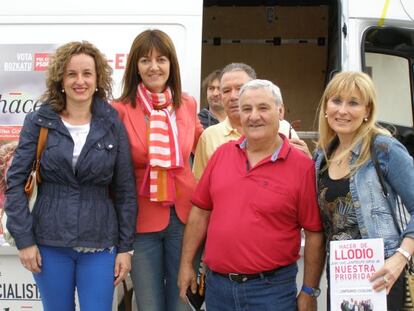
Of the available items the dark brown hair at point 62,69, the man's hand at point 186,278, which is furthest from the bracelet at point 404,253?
the dark brown hair at point 62,69

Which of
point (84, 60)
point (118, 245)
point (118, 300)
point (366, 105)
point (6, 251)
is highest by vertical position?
point (84, 60)

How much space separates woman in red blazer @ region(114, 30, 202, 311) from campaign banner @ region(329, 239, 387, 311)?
0.83m

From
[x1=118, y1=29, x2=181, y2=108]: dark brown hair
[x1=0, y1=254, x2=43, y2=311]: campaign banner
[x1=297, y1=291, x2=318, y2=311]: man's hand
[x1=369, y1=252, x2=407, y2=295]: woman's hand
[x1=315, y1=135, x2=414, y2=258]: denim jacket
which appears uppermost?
[x1=118, y1=29, x2=181, y2=108]: dark brown hair

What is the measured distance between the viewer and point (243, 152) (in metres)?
2.29

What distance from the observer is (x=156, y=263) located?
8.38 ft

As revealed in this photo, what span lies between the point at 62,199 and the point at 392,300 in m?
1.35

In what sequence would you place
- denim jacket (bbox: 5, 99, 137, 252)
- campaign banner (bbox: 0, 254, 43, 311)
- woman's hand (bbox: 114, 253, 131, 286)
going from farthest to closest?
1. campaign banner (bbox: 0, 254, 43, 311)
2. woman's hand (bbox: 114, 253, 131, 286)
3. denim jacket (bbox: 5, 99, 137, 252)

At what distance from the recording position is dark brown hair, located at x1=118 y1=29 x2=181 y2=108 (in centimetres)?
253

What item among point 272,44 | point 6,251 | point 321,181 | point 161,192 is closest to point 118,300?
point 6,251

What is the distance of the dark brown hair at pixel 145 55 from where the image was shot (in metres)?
2.53

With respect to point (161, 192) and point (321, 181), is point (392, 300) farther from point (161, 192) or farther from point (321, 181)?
point (161, 192)

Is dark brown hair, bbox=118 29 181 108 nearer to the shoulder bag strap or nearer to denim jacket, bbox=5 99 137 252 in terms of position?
denim jacket, bbox=5 99 137 252

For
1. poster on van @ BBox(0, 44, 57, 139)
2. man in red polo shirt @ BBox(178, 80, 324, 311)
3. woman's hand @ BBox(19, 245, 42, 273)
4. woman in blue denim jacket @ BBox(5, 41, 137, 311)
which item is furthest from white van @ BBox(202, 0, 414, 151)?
woman's hand @ BBox(19, 245, 42, 273)

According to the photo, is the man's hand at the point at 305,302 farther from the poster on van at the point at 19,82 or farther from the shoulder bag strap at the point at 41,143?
the poster on van at the point at 19,82
